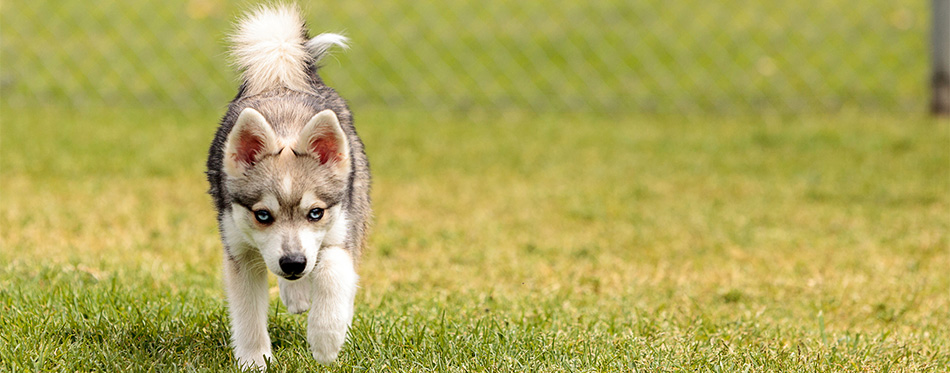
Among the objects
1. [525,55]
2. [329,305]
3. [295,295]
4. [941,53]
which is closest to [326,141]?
[329,305]

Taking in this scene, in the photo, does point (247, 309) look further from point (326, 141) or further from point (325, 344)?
point (326, 141)

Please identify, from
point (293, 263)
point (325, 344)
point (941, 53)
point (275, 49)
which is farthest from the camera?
point (941, 53)

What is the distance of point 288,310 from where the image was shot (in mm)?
3584

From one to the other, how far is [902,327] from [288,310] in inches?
103

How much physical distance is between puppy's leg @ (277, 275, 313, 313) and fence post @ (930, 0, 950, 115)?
Result: 25.8 ft

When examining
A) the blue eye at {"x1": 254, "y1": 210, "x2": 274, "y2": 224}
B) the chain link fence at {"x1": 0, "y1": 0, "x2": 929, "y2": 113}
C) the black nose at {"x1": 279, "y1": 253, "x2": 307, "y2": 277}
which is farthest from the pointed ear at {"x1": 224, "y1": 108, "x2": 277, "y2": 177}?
the chain link fence at {"x1": 0, "y1": 0, "x2": 929, "y2": 113}

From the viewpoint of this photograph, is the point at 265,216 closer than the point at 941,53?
Yes

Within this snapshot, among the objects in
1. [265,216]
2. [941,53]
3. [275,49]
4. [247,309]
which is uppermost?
[275,49]

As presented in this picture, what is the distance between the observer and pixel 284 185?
2.81 metres

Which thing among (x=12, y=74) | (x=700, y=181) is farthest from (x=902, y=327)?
(x=12, y=74)

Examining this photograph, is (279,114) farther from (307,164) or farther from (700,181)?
(700,181)

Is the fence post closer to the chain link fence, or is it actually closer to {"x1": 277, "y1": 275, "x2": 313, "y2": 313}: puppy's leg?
the chain link fence

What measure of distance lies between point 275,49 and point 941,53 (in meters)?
7.94

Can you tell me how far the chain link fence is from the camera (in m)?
10.5
